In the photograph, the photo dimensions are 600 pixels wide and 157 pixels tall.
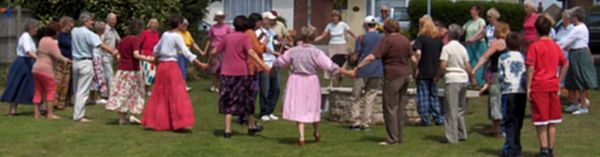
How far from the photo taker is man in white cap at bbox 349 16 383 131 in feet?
40.8

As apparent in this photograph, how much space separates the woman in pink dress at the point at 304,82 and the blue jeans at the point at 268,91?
240 centimetres

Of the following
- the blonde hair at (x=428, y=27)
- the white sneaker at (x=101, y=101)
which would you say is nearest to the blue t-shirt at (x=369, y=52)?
the blonde hair at (x=428, y=27)

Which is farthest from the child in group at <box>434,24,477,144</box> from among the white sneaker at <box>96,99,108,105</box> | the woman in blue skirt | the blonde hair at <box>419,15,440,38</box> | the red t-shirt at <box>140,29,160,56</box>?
the white sneaker at <box>96,99,108,105</box>

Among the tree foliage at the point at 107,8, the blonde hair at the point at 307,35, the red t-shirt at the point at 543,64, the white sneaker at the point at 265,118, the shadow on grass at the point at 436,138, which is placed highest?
the tree foliage at the point at 107,8

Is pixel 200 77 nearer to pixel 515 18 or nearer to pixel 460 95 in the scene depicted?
pixel 460 95

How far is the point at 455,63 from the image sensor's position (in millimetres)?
11406

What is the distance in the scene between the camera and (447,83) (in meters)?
11.4

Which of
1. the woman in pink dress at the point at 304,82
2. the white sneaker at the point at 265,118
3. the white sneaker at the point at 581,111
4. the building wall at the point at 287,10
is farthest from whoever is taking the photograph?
the building wall at the point at 287,10

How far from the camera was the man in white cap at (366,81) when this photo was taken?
40.8ft

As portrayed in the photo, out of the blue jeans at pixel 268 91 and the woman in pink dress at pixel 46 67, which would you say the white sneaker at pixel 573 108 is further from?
the woman in pink dress at pixel 46 67

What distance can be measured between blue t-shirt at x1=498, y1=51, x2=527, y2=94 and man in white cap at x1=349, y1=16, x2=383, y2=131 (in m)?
2.31

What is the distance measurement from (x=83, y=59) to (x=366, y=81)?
3.99m

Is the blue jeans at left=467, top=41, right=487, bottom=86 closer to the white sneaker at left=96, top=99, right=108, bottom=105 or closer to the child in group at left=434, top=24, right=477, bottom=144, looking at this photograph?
the child in group at left=434, top=24, right=477, bottom=144

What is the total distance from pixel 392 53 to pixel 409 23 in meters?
24.3
